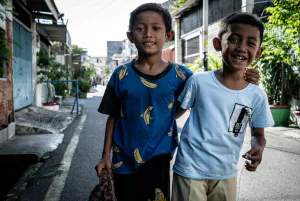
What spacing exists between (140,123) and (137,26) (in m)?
0.59

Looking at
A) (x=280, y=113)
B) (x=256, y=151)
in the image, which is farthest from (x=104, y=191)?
(x=280, y=113)

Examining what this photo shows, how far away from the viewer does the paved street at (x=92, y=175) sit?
331 cm

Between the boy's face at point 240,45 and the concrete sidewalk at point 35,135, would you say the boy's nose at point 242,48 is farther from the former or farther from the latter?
the concrete sidewalk at point 35,135

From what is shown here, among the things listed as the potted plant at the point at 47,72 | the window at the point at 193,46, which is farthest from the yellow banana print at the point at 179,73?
the window at the point at 193,46

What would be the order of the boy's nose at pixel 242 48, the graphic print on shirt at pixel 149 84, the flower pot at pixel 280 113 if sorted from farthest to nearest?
the flower pot at pixel 280 113 → the graphic print on shirt at pixel 149 84 → the boy's nose at pixel 242 48

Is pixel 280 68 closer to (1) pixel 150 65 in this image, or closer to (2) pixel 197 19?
(1) pixel 150 65

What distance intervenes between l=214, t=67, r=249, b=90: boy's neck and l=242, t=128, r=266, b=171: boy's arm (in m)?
0.30

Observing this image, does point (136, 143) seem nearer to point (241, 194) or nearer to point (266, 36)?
point (241, 194)

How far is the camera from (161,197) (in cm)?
167

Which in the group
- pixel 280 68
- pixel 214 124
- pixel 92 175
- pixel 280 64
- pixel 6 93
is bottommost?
pixel 92 175

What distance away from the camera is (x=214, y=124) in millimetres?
1615

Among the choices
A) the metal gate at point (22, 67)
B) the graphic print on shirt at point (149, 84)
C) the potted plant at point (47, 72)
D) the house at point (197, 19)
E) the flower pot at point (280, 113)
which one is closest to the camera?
the graphic print on shirt at point (149, 84)

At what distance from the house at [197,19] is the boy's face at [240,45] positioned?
28.3 feet

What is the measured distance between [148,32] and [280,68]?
7.46 m
